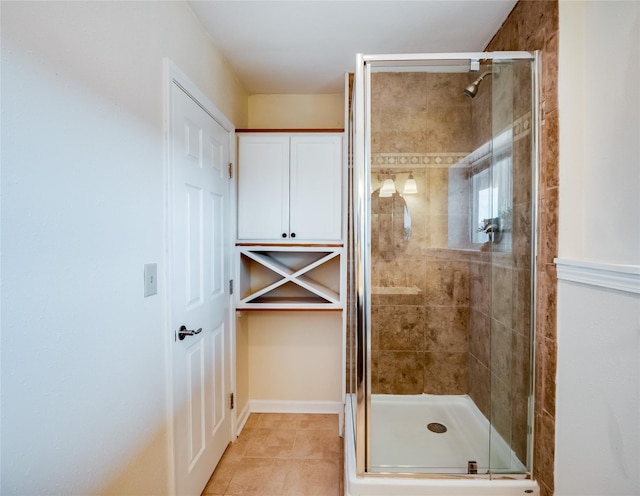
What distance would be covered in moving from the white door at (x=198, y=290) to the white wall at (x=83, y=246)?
119 mm

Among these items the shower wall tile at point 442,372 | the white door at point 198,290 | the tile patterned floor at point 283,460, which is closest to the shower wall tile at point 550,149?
the shower wall tile at point 442,372

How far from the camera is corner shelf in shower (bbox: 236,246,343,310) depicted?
213 cm

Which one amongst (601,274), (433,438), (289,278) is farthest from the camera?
(289,278)

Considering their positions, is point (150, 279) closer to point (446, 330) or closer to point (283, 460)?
point (283, 460)

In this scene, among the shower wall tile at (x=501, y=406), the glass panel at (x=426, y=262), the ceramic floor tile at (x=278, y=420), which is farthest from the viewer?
the ceramic floor tile at (x=278, y=420)

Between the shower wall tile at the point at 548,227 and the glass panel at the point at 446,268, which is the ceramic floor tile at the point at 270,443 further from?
the shower wall tile at the point at 548,227

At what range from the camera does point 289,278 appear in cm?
214

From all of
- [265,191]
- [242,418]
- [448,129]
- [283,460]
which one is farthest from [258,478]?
[448,129]

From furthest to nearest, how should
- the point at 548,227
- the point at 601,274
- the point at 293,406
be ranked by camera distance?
the point at 293,406, the point at 548,227, the point at 601,274

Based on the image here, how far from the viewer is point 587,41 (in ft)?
3.75

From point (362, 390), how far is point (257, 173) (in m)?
1.55

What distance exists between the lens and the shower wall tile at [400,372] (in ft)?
5.81

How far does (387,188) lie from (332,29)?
0.92 meters

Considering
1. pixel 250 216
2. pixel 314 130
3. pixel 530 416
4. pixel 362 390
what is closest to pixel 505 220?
pixel 530 416
